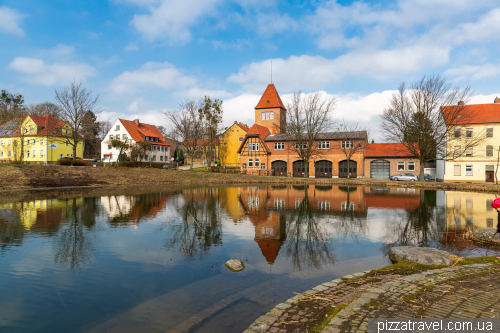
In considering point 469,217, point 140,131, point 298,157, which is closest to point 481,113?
point 298,157

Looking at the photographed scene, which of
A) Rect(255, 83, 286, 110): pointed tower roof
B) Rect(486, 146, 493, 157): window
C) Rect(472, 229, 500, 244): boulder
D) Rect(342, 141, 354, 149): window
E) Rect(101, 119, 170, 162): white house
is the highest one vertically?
Rect(255, 83, 286, 110): pointed tower roof

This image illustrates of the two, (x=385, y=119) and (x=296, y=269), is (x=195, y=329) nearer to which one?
(x=296, y=269)

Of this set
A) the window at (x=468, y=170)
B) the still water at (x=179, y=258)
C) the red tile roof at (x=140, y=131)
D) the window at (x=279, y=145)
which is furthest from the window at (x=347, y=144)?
the red tile roof at (x=140, y=131)

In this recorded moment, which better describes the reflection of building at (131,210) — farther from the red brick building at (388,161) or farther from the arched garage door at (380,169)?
the arched garage door at (380,169)

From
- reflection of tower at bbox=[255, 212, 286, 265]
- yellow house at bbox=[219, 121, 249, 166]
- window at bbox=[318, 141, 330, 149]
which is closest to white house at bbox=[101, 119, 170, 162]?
yellow house at bbox=[219, 121, 249, 166]

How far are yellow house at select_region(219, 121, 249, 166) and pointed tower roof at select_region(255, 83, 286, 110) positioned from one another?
6.63 meters

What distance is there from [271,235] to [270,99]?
58.9 meters

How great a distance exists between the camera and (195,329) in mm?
4859

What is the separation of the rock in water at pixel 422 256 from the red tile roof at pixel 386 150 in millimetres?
42816

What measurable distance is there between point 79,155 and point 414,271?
6802 cm

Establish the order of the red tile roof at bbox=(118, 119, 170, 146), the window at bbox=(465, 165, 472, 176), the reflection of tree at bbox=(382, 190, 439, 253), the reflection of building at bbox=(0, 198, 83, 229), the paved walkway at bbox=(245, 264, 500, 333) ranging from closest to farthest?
the paved walkway at bbox=(245, 264, 500, 333) < the reflection of tree at bbox=(382, 190, 439, 253) < the reflection of building at bbox=(0, 198, 83, 229) < the window at bbox=(465, 165, 472, 176) < the red tile roof at bbox=(118, 119, 170, 146)

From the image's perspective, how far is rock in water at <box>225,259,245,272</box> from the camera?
7623 mm

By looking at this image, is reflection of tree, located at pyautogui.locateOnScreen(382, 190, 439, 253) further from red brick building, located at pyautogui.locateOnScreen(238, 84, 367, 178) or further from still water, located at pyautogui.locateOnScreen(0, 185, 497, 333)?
red brick building, located at pyautogui.locateOnScreen(238, 84, 367, 178)

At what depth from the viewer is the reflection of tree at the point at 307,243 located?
8266mm
